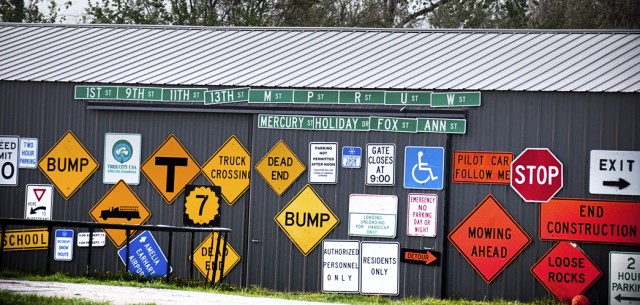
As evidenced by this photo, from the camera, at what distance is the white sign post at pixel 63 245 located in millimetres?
20359

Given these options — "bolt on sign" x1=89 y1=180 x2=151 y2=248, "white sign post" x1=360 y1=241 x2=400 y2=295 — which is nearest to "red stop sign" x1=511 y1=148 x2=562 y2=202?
"white sign post" x1=360 y1=241 x2=400 y2=295

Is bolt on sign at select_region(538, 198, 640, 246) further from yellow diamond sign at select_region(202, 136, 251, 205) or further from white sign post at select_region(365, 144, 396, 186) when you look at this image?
yellow diamond sign at select_region(202, 136, 251, 205)

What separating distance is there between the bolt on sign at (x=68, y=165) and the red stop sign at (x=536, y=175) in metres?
6.96

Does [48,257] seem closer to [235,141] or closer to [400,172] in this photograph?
[235,141]

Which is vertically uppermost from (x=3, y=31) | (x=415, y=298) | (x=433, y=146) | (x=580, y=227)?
(x=3, y=31)

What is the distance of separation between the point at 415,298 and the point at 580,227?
269 cm

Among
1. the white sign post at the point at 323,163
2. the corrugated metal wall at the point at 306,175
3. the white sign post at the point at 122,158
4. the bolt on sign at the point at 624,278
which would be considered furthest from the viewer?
the white sign post at the point at 122,158

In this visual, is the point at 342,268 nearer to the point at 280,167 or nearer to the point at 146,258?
the point at 280,167

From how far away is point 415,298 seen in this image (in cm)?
1870

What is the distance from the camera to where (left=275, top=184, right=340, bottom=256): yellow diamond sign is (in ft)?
63.6

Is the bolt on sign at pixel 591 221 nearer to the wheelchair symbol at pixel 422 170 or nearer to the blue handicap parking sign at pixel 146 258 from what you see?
the wheelchair symbol at pixel 422 170

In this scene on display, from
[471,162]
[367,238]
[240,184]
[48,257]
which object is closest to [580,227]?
[471,162]

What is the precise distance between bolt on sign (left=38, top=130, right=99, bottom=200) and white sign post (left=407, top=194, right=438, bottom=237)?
5.37m

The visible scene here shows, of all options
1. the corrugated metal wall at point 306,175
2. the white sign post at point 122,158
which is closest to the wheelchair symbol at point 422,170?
the corrugated metal wall at point 306,175
